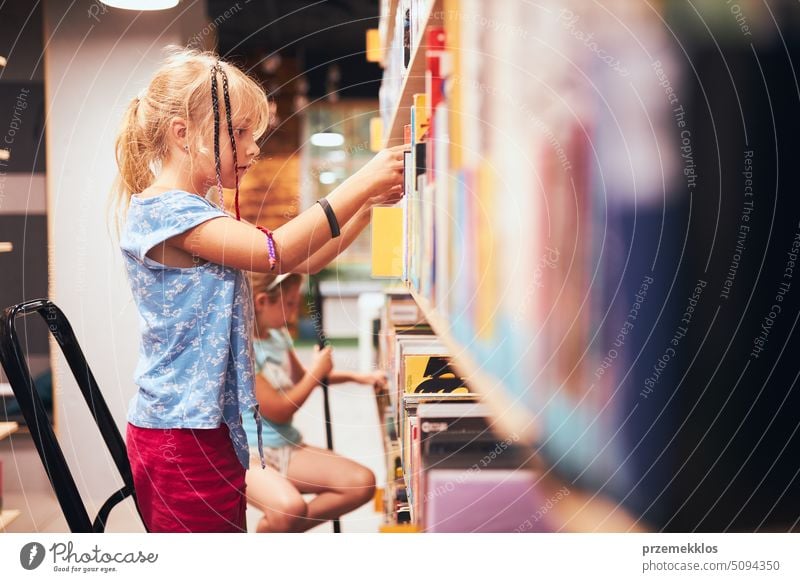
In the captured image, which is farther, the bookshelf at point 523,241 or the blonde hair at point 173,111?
the blonde hair at point 173,111

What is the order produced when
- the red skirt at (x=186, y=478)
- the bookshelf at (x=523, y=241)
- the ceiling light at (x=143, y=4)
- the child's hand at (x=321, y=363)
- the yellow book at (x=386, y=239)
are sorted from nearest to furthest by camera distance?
the bookshelf at (x=523, y=241) < the red skirt at (x=186, y=478) < the yellow book at (x=386, y=239) < the ceiling light at (x=143, y=4) < the child's hand at (x=321, y=363)

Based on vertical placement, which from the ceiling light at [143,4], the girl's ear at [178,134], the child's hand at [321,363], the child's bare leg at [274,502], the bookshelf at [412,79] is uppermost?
the ceiling light at [143,4]

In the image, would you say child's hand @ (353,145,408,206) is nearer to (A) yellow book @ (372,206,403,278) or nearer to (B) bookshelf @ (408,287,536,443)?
(A) yellow book @ (372,206,403,278)

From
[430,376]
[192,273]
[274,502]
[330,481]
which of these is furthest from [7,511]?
[430,376]

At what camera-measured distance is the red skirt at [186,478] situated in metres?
1.33

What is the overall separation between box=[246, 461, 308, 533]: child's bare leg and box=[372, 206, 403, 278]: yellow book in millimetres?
533

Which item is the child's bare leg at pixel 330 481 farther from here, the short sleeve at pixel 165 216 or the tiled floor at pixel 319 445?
the short sleeve at pixel 165 216

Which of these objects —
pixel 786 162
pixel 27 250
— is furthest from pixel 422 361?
pixel 27 250

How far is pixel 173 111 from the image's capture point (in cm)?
130

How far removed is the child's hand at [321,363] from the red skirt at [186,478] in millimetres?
510

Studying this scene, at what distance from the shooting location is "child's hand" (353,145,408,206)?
1.26 m

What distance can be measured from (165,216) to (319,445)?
924 millimetres

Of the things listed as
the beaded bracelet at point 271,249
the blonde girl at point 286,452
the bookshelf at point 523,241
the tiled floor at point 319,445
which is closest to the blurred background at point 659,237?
the bookshelf at point 523,241
